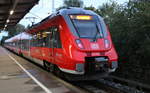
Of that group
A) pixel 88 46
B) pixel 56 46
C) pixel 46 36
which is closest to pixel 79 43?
pixel 88 46

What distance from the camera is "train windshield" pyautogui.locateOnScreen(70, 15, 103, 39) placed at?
11.0m

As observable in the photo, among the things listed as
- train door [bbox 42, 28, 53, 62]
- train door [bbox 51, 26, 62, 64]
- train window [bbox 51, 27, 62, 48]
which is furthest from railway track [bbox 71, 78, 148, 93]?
train door [bbox 42, 28, 53, 62]

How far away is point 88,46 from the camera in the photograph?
34.6ft

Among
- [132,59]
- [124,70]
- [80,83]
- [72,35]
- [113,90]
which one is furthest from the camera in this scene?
[124,70]

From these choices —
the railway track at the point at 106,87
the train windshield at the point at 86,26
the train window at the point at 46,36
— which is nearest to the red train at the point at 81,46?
the train windshield at the point at 86,26

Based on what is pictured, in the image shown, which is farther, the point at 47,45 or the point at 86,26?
the point at 47,45

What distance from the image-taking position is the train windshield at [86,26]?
433 inches

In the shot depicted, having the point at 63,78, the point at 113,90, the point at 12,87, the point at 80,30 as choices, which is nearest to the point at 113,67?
the point at 113,90

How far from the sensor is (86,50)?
10.4 metres

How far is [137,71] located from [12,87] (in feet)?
17.5

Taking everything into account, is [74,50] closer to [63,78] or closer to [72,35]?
[72,35]

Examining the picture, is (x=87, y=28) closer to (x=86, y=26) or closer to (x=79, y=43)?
(x=86, y=26)

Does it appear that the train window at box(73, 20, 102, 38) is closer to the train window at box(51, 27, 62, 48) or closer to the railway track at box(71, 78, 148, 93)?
the train window at box(51, 27, 62, 48)

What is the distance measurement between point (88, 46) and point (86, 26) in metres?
1.05
